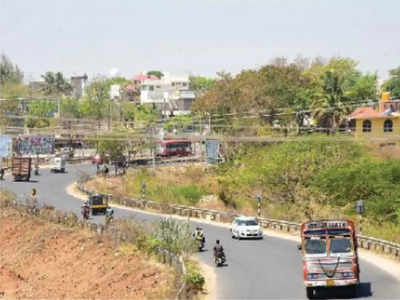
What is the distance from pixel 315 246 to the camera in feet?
108

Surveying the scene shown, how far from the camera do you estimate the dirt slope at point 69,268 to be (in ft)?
Answer: 137

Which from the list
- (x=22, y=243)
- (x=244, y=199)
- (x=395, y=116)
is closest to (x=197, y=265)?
(x=22, y=243)

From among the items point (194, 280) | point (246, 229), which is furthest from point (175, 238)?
point (246, 229)

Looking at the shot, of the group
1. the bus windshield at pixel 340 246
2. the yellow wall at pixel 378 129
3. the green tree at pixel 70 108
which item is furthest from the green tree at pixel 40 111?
the bus windshield at pixel 340 246

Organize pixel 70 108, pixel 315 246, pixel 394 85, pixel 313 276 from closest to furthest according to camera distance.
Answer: pixel 313 276 → pixel 315 246 → pixel 394 85 → pixel 70 108

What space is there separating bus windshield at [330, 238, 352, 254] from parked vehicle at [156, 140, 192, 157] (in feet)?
309

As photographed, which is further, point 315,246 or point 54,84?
point 54,84

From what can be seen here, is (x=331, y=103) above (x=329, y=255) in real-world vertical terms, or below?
above

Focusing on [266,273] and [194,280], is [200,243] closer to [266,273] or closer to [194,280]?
[266,273]

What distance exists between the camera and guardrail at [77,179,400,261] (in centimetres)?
4560

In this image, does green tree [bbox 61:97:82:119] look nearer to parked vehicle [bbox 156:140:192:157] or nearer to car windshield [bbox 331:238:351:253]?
parked vehicle [bbox 156:140:192:157]

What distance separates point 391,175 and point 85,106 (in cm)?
11052

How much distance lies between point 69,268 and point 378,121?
59.8m

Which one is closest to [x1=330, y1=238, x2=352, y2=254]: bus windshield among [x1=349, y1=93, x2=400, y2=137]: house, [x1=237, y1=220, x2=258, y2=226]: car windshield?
[x1=237, y1=220, x2=258, y2=226]: car windshield
